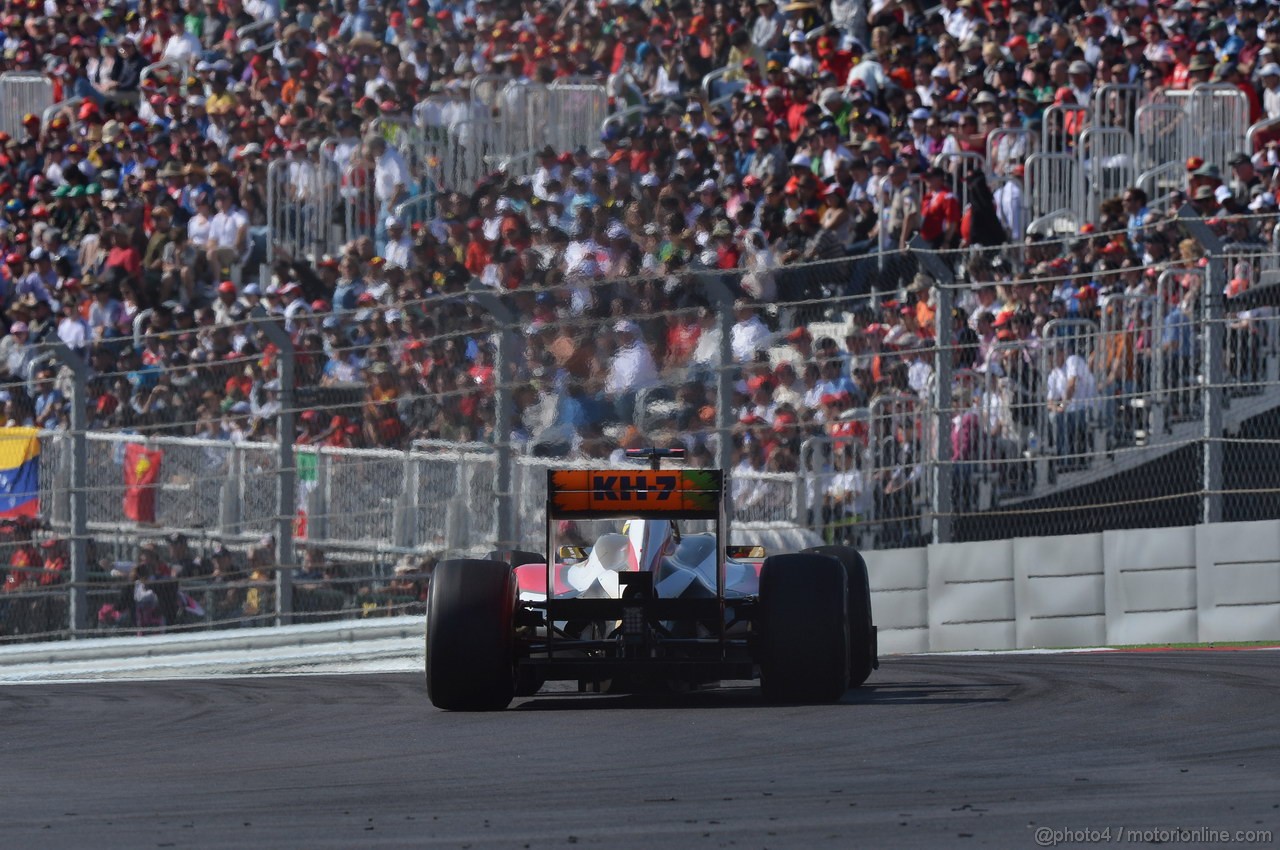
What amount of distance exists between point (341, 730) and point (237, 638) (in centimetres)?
478

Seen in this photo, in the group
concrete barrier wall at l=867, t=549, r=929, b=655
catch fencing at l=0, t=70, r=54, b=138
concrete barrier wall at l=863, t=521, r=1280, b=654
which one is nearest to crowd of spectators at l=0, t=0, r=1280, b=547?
catch fencing at l=0, t=70, r=54, b=138

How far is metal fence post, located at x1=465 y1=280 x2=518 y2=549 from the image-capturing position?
542 inches

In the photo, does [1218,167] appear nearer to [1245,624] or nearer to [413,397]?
[1245,624]

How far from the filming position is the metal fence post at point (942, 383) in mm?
13531

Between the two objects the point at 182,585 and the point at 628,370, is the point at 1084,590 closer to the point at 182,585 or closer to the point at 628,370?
the point at 628,370

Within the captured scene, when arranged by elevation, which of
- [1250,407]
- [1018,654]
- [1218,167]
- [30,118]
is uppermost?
[30,118]

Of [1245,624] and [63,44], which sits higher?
[63,44]

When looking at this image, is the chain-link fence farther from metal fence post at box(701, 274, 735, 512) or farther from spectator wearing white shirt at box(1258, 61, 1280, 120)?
spectator wearing white shirt at box(1258, 61, 1280, 120)

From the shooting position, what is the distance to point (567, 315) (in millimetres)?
14055

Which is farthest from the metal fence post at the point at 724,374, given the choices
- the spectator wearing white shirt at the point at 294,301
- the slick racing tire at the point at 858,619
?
the spectator wearing white shirt at the point at 294,301

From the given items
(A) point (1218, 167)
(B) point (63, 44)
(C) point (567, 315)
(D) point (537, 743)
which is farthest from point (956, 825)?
(B) point (63, 44)

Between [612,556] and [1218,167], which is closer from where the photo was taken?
[612,556]

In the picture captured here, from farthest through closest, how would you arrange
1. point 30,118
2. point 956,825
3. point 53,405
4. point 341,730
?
point 30,118
point 53,405
point 341,730
point 956,825

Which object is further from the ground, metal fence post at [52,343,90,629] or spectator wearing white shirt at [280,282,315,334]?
spectator wearing white shirt at [280,282,315,334]
